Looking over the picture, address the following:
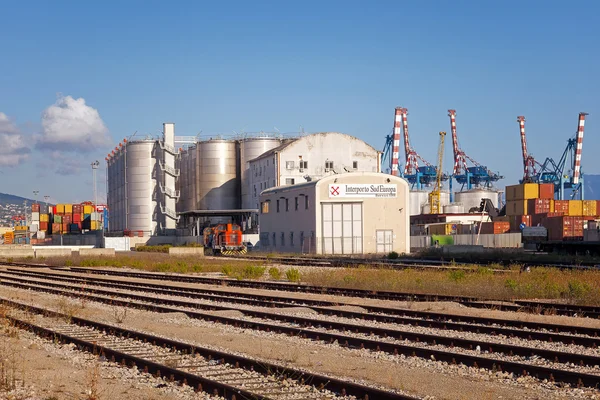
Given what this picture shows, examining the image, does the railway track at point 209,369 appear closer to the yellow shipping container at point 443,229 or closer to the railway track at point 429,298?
the railway track at point 429,298

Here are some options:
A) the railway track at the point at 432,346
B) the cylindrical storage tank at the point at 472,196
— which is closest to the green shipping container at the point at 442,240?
the railway track at the point at 432,346

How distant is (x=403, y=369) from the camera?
11.4m

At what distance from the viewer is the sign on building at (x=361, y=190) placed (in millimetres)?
57812

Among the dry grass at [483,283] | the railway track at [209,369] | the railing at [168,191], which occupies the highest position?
the railing at [168,191]

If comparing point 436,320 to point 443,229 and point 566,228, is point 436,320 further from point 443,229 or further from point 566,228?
point 443,229

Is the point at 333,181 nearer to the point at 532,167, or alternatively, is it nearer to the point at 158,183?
the point at 158,183

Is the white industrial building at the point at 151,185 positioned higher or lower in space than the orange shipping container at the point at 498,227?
higher

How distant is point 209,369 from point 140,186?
3658 inches

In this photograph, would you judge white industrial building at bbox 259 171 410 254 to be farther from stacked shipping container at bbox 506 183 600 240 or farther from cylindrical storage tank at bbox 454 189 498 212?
cylindrical storage tank at bbox 454 189 498 212

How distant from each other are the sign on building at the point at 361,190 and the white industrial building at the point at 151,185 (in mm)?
46027

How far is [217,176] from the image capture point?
98.0 metres

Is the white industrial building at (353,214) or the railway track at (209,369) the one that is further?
the white industrial building at (353,214)

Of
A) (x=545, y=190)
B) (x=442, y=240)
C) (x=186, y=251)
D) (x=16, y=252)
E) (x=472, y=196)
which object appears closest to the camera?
(x=186, y=251)

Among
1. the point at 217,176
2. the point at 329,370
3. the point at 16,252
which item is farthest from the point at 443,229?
the point at 329,370
